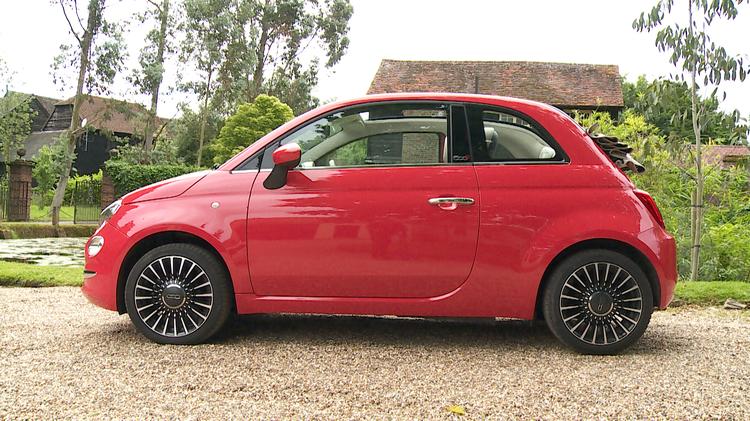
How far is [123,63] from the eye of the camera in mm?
23891

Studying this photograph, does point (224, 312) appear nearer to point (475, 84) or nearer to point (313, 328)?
point (313, 328)

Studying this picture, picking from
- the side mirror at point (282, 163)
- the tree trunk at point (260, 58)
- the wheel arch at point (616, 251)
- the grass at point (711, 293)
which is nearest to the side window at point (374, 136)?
the side mirror at point (282, 163)

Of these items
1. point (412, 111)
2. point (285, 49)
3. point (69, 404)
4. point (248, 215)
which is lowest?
point (69, 404)

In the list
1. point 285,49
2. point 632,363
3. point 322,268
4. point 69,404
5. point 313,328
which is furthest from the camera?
point 285,49

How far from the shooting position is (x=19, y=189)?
878 inches

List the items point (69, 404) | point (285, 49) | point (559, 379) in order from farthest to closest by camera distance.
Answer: point (285, 49) → point (559, 379) → point (69, 404)

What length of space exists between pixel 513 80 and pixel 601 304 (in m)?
26.9

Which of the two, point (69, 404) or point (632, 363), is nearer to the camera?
point (69, 404)

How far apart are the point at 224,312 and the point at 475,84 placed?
26082mm

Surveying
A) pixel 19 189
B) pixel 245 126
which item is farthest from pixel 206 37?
pixel 19 189

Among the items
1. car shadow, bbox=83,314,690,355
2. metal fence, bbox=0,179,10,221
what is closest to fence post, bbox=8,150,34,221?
metal fence, bbox=0,179,10,221

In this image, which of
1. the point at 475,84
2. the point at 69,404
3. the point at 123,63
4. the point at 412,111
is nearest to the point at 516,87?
the point at 475,84

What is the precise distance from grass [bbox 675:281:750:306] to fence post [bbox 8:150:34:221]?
22.7 meters

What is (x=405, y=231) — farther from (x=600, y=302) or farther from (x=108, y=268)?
(x=108, y=268)
